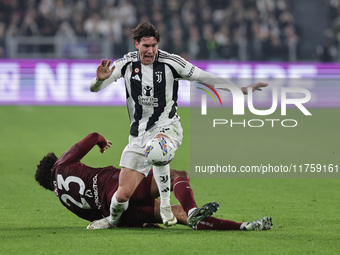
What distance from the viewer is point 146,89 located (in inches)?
243

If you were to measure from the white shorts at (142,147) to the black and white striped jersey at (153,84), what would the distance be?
56mm

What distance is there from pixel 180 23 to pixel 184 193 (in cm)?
1719

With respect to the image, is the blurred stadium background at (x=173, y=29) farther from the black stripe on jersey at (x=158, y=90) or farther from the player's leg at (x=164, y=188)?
the player's leg at (x=164, y=188)

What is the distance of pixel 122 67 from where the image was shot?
6238mm

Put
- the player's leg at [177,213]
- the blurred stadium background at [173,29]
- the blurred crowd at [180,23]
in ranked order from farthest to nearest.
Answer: the blurred crowd at [180,23] < the blurred stadium background at [173,29] < the player's leg at [177,213]

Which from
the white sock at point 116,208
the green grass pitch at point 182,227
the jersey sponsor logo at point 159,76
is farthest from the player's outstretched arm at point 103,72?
the green grass pitch at point 182,227

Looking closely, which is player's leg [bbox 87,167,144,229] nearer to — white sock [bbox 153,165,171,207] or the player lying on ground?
the player lying on ground

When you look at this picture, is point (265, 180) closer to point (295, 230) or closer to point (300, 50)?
point (295, 230)

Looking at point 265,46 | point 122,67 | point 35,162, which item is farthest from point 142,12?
point 122,67

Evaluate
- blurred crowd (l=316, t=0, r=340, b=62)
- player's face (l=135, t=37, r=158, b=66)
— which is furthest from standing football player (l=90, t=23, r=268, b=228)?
blurred crowd (l=316, t=0, r=340, b=62)

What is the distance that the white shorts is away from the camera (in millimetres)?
6027

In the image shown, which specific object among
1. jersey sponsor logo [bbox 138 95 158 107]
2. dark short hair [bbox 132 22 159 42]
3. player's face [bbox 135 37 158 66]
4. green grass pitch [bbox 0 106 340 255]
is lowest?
green grass pitch [bbox 0 106 340 255]

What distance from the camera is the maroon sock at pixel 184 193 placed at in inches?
228

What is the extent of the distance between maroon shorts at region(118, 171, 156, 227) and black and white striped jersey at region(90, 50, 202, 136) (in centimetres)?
51
